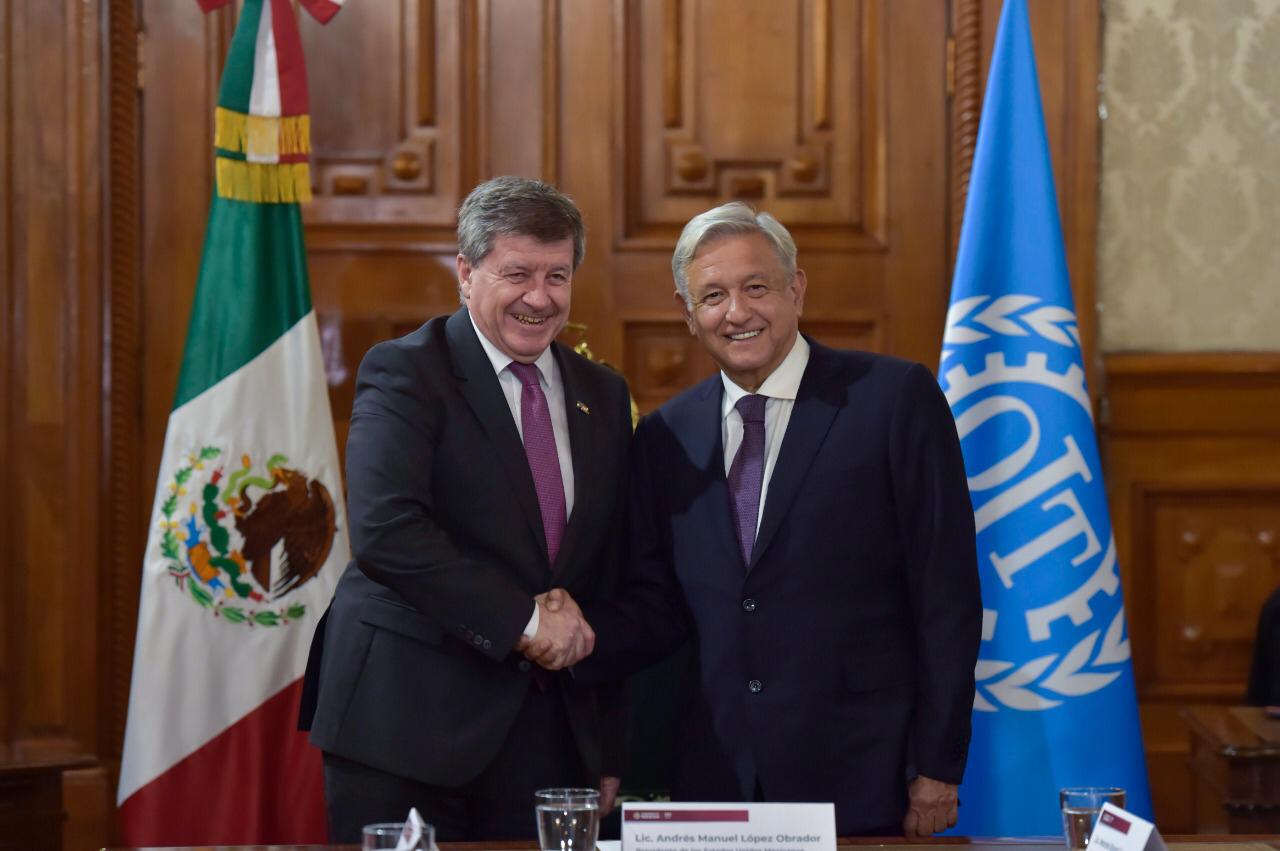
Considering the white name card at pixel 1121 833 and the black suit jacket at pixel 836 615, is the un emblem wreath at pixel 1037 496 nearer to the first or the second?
the black suit jacket at pixel 836 615

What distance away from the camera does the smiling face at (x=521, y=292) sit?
2213 mm

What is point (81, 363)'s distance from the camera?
12.0 ft

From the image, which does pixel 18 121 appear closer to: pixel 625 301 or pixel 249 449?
pixel 249 449

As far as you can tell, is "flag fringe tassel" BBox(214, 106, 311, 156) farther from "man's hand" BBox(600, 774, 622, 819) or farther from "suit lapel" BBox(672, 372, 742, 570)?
"man's hand" BBox(600, 774, 622, 819)

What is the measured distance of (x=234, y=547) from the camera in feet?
10.8

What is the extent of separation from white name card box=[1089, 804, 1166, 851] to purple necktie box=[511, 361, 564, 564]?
3.25 ft

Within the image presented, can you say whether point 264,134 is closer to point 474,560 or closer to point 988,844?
point 474,560

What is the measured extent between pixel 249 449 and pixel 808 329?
4.91 feet

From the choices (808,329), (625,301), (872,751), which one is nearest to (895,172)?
(808,329)

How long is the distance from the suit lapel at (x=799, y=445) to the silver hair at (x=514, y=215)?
0.46 meters

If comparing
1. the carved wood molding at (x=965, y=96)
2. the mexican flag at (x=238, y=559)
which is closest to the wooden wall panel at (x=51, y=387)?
the mexican flag at (x=238, y=559)

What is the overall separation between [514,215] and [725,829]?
3.62ft

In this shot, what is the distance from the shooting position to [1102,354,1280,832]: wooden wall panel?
372 centimetres

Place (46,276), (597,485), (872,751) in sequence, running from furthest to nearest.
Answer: (46,276), (597,485), (872,751)
